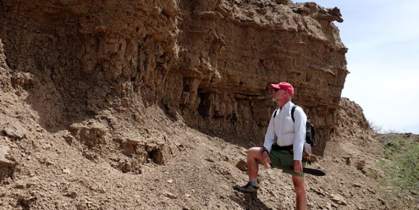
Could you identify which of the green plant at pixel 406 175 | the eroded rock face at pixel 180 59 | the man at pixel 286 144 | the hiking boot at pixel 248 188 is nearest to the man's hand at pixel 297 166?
the man at pixel 286 144

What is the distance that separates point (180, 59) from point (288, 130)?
139 inches

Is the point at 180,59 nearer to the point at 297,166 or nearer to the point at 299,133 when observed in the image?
the point at 299,133

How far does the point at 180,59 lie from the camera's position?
8516 mm

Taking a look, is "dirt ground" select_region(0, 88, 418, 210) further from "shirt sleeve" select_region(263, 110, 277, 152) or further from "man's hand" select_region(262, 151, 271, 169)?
"shirt sleeve" select_region(263, 110, 277, 152)

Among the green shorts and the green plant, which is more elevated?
the green shorts

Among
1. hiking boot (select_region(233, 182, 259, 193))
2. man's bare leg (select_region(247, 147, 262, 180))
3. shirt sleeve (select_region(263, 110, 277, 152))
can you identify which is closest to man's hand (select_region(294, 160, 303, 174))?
shirt sleeve (select_region(263, 110, 277, 152))

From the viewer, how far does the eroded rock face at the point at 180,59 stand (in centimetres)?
615

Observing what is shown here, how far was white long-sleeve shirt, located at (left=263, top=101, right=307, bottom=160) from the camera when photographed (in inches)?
215

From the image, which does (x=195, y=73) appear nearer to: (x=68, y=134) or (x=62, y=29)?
(x=62, y=29)

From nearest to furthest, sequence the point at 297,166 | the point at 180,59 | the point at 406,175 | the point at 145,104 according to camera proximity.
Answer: the point at 297,166
the point at 145,104
the point at 180,59
the point at 406,175

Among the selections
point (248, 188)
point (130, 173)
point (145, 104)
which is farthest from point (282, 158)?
point (145, 104)

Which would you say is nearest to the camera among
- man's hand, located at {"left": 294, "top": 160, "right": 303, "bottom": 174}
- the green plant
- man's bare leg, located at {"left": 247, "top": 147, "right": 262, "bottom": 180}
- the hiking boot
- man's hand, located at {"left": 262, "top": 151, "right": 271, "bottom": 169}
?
man's hand, located at {"left": 294, "top": 160, "right": 303, "bottom": 174}

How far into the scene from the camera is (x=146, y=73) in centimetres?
732

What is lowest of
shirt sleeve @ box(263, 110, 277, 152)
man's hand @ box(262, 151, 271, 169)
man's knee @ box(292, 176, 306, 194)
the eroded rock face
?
man's knee @ box(292, 176, 306, 194)
